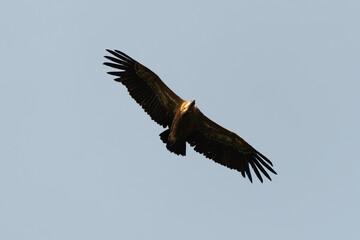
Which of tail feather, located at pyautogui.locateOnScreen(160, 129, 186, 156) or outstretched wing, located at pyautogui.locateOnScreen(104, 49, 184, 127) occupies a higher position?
outstretched wing, located at pyautogui.locateOnScreen(104, 49, 184, 127)

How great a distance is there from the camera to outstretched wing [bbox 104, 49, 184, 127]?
1997cm

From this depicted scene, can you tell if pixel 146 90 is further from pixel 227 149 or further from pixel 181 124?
pixel 227 149

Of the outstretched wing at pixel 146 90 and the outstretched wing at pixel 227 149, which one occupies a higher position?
the outstretched wing at pixel 146 90

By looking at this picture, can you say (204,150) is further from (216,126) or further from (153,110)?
(153,110)

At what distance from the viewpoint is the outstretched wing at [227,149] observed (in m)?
20.5

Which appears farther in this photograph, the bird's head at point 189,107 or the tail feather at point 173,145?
the tail feather at point 173,145

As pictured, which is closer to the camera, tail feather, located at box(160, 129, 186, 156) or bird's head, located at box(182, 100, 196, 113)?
bird's head, located at box(182, 100, 196, 113)

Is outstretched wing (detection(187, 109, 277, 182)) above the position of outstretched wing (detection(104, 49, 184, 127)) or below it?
below

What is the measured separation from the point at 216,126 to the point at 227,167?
1.67 m

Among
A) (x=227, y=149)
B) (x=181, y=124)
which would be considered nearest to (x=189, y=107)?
(x=181, y=124)

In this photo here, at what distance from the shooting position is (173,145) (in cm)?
1992

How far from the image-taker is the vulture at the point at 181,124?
1980 cm

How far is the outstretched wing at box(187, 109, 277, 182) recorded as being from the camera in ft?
67.1

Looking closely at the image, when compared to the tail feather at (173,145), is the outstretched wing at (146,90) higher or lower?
higher
